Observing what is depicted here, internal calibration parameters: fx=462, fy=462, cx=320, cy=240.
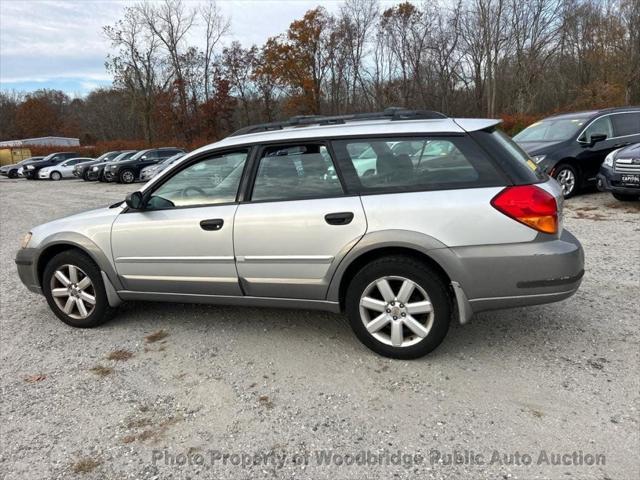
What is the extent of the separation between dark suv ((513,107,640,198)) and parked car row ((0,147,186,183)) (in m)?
13.5

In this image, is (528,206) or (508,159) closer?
(528,206)

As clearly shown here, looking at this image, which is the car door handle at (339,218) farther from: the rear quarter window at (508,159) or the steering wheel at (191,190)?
the steering wheel at (191,190)

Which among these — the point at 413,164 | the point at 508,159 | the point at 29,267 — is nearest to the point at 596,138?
the point at 508,159

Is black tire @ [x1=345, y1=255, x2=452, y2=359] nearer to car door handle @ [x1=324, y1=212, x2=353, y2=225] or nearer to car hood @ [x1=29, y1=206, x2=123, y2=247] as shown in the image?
car door handle @ [x1=324, y1=212, x2=353, y2=225]

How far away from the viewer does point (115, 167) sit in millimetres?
22156

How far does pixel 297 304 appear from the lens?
3469 millimetres

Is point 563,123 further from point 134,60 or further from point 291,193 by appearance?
point 134,60

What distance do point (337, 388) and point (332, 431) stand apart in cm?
43

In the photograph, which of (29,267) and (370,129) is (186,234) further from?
(29,267)

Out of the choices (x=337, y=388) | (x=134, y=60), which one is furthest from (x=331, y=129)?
(x=134, y=60)

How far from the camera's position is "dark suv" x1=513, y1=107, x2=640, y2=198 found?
9.14 metres

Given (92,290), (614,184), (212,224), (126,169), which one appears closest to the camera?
(212,224)

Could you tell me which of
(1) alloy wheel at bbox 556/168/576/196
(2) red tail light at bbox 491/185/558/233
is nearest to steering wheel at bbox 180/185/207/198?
(2) red tail light at bbox 491/185/558/233

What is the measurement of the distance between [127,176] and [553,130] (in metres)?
18.8
